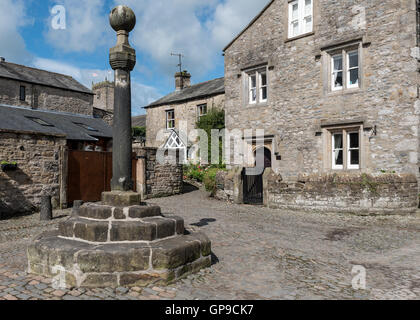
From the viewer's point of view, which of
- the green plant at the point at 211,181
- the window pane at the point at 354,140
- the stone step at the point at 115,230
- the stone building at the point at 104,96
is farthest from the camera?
the stone building at the point at 104,96

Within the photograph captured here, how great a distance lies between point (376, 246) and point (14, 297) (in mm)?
5865

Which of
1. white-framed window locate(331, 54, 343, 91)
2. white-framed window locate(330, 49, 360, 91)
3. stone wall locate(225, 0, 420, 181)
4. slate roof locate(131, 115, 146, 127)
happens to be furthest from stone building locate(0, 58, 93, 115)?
white-framed window locate(330, 49, 360, 91)

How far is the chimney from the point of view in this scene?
82.9 feet

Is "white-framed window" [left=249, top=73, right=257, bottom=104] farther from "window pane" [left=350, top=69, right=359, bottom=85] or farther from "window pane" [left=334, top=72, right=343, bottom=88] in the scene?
"window pane" [left=350, top=69, right=359, bottom=85]

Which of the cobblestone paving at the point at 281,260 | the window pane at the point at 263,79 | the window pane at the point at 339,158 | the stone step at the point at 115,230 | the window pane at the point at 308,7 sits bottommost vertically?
the cobblestone paving at the point at 281,260

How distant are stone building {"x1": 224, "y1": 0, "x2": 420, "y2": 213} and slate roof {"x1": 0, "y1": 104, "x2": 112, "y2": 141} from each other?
8412 millimetres

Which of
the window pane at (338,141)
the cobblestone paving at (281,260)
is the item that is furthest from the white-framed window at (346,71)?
the cobblestone paving at (281,260)

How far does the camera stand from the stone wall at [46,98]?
19.7 m

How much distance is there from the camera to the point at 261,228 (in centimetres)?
761

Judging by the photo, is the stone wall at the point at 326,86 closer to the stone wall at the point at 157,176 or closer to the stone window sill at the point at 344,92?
the stone window sill at the point at 344,92

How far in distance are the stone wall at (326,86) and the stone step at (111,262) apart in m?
7.63

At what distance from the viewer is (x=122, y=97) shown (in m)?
5.05

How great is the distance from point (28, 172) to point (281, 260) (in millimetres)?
8283
